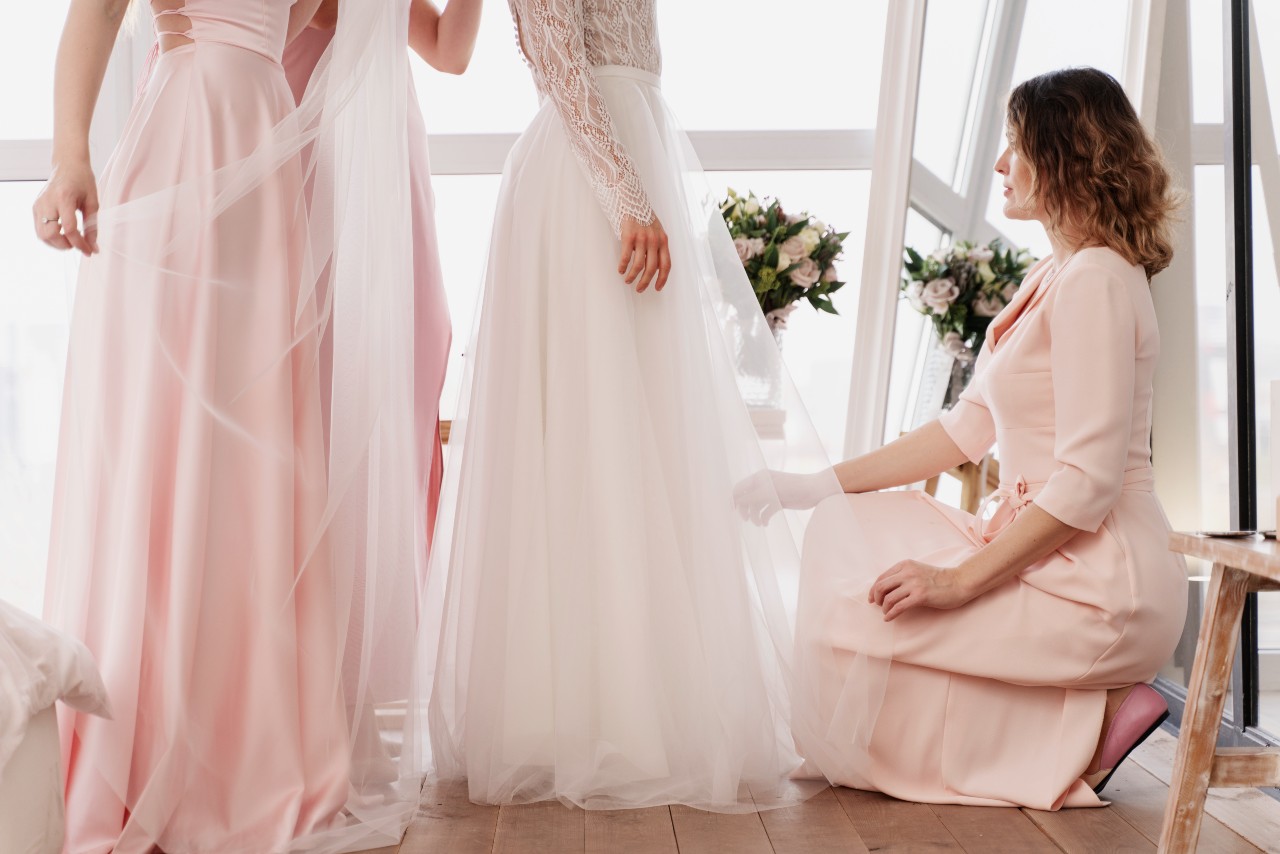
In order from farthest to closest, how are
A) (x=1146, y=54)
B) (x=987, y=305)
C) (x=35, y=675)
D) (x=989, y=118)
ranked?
(x=989, y=118) < (x=987, y=305) < (x=1146, y=54) < (x=35, y=675)

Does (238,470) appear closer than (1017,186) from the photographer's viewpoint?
Yes

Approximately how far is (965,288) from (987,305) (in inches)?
3.2

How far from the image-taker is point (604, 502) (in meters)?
→ 1.96

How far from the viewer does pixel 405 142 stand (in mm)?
2000

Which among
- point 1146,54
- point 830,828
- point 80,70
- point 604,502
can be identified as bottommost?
point 830,828

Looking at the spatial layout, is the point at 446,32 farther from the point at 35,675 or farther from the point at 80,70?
the point at 35,675

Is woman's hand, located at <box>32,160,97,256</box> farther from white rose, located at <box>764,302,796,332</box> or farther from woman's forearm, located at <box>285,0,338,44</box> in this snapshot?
white rose, located at <box>764,302,796,332</box>

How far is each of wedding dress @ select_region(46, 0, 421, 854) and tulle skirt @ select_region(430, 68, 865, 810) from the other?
0.14 meters

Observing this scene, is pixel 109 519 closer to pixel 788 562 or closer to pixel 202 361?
pixel 202 361

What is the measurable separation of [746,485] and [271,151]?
945 mm

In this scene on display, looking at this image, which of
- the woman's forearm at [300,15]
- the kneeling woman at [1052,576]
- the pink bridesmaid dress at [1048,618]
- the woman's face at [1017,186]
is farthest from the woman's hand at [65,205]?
the woman's face at [1017,186]

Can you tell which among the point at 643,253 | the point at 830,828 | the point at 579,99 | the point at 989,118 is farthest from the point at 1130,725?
the point at 989,118

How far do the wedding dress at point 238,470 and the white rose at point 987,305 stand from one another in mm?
1880

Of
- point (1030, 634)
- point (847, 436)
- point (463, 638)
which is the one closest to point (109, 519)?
point (463, 638)
